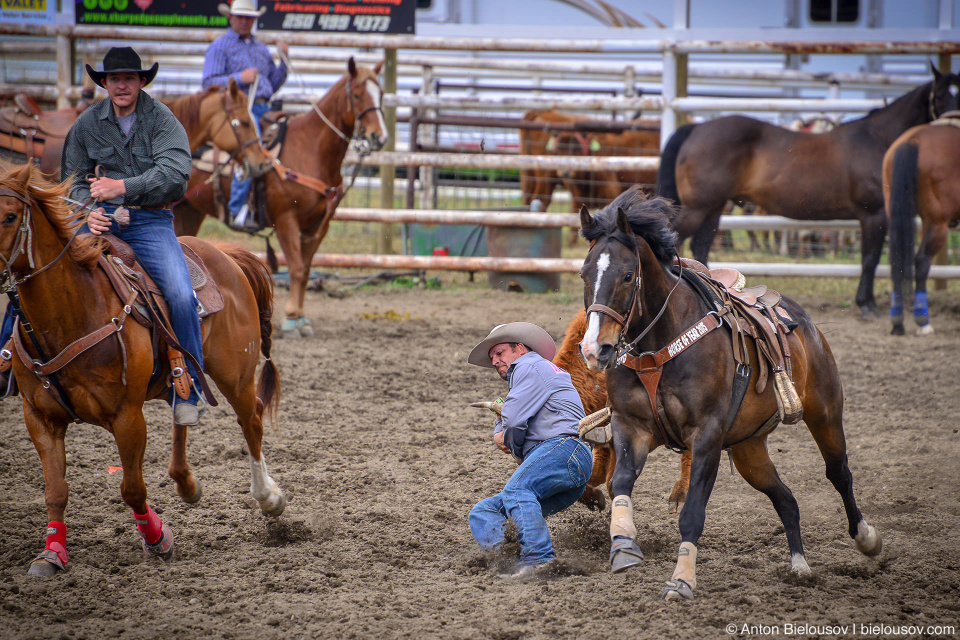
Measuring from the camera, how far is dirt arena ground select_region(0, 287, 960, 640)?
3203mm

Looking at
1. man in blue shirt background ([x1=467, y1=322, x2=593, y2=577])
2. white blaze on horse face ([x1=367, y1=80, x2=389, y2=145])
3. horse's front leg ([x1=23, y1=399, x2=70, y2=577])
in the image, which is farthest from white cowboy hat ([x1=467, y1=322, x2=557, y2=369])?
white blaze on horse face ([x1=367, y1=80, x2=389, y2=145])

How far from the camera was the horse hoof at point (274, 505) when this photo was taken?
4.25 metres

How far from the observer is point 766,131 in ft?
30.6

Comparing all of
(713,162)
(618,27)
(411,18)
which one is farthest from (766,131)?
(618,27)

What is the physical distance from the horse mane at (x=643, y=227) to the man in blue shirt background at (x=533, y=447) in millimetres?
710

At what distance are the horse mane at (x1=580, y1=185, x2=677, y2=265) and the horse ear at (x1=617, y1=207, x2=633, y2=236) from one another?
2 cm

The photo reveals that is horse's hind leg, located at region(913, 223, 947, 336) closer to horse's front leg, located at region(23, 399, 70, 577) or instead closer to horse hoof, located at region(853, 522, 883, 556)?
horse hoof, located at region(853, 522, 883, 556)

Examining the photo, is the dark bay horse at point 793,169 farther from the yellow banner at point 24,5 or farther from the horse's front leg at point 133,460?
the yellow banner at point 24,5

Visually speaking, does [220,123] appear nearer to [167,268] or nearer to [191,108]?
[191,108]

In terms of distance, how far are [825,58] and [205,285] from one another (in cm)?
1405

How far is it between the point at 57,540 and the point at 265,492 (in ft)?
3.07

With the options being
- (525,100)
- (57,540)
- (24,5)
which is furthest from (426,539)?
(24,5)

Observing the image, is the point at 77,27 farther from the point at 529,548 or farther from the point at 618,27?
the point at 529,548

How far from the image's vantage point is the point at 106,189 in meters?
3.75
